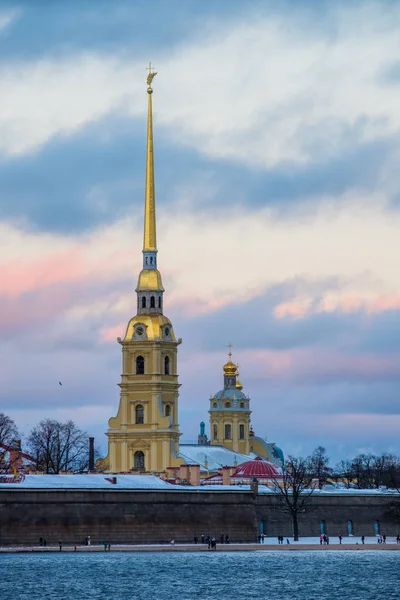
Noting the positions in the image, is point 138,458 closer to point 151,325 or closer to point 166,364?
point 166,364

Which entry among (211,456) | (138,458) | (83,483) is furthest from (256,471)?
(83,483)

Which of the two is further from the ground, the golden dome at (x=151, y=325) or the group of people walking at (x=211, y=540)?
the golden dome at (x=151, y=325)

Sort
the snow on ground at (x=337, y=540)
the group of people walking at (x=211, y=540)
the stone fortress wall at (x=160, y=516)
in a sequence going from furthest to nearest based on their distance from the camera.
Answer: the snow on ground at (x=337, y=540) < the group of people walking at (x=211, y=540) < the stone fortress wall at (x=160, y=516)

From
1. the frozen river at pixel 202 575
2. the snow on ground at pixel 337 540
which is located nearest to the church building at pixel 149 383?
the snow on ground at pixel 337 540

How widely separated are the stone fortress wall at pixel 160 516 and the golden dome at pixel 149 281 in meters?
34.8

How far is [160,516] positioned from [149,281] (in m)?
42.8

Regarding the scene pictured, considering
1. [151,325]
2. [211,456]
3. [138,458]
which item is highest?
[151,325]

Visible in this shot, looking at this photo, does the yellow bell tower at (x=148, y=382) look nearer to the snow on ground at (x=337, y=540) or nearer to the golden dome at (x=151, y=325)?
the golden dome at (x=151, y=325)

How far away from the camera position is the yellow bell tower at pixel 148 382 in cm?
15538

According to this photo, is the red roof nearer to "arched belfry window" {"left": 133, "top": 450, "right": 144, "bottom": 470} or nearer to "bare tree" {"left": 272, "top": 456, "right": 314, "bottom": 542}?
"bare tree" {"left": 272, "top": 456, "right": 314, "bottom": 542}

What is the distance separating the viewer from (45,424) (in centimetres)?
15600

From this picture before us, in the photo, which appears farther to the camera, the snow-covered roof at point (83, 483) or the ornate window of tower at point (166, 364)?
the ornate window of tower at point (166, 364)

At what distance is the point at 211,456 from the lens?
546 feet

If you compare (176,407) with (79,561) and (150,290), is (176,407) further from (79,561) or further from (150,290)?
(79,561)
